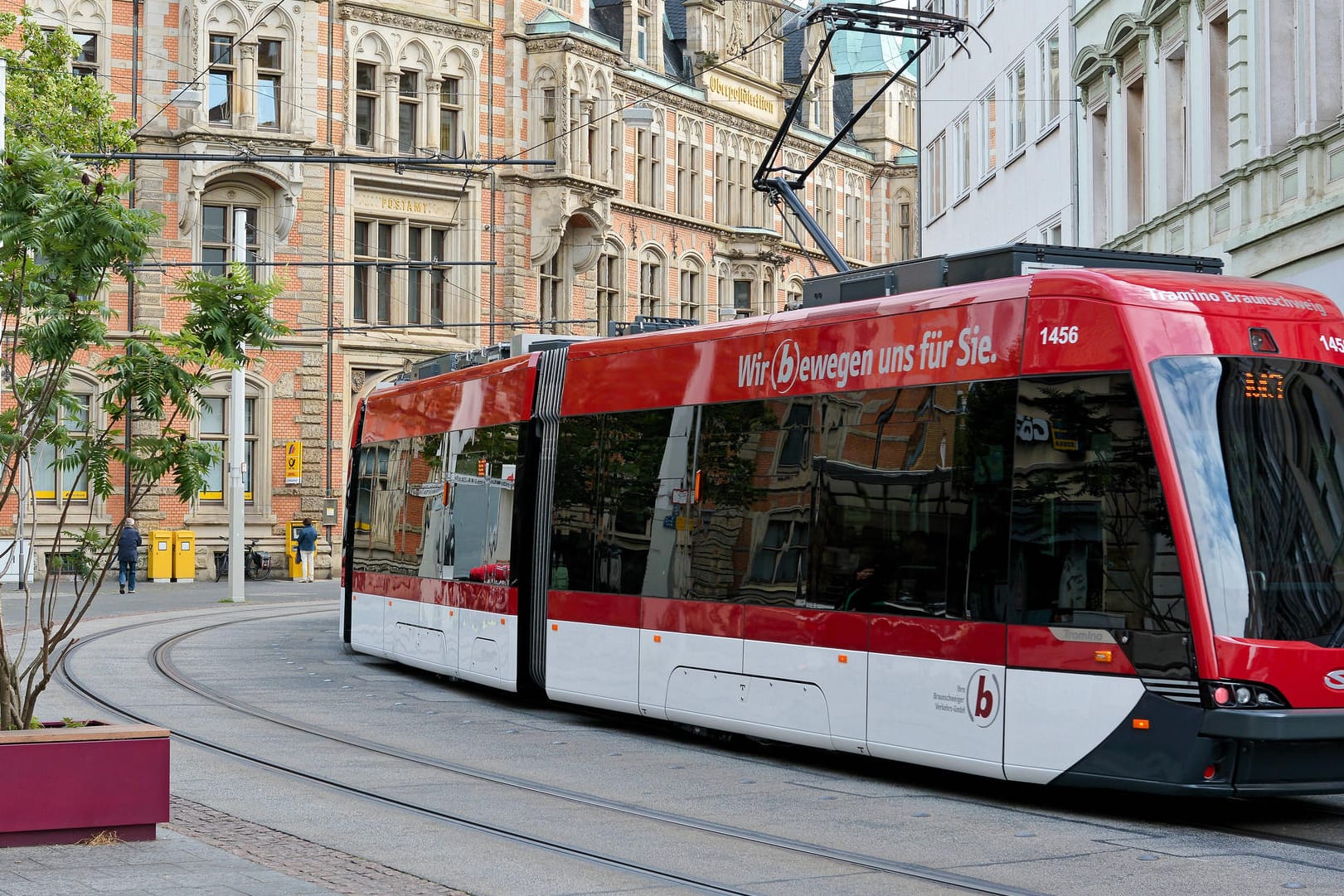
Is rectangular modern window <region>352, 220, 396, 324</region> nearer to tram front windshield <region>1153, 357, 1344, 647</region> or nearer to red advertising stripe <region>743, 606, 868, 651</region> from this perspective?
red advertising stripe <region>743, 606, 868, 651</region>

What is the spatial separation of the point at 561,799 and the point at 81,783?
3.16 meters

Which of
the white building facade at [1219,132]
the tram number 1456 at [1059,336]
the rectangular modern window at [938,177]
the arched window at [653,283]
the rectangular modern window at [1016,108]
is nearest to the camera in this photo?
the tram number 1456 at [1059,336]

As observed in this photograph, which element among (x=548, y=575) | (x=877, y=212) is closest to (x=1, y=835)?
(x=548, y=575)

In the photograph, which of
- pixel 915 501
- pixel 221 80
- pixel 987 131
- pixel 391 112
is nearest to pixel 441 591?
pixel 915 501

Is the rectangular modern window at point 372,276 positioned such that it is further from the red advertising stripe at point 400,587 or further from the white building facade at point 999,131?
the red advertising stripe at point 400,587

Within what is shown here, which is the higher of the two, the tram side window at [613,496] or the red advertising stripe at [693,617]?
the tram side window at [613,496]

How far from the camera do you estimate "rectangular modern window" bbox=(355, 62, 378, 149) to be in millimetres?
47312

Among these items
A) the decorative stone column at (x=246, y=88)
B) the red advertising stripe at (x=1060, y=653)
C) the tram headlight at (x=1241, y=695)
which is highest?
the decorative stone column at (x=246, y=88)

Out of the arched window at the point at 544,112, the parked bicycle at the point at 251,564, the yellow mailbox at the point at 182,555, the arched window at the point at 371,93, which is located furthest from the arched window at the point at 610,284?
the yellow mailbox at the point at 182,555

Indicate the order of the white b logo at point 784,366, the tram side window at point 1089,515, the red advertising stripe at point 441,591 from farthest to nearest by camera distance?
the red advertising stripe at point 441,591, the white b logo at point 784,366, the tram side window at point 1089,515

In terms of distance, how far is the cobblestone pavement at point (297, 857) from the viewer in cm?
830

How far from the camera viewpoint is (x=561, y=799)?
1135 cm

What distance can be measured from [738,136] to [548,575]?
47.5m

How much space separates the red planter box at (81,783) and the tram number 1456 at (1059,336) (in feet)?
16.9
